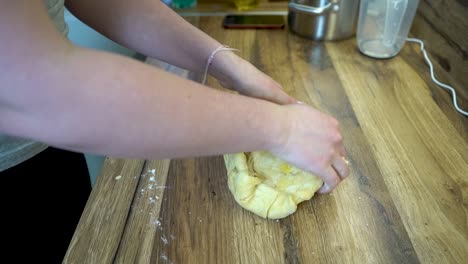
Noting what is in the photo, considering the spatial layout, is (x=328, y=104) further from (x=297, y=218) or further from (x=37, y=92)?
(x=37, y=92)

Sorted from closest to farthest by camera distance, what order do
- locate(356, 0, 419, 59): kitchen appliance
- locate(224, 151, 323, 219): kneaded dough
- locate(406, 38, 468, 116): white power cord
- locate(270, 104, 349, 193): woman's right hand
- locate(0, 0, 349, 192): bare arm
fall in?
locate(0, 0, 349, 192): bare arm
locate(270, 104, 349, 193): woman's right hand
locate(224, 151, 323, 219): kneaded dough
locate(406, 38, 468, 116): white power cord
locate(356, 0, 419, 59): kitchen appliance

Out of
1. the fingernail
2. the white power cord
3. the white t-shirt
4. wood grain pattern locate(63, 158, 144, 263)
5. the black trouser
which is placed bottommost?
the black trouser

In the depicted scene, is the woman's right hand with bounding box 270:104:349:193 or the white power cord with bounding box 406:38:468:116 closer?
the woman's right hand with bounding box 270:104:349:193

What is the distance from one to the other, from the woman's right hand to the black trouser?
0.45 metres

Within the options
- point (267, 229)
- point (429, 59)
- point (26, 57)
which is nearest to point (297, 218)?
point (267, 229)

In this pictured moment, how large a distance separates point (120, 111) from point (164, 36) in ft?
1.12

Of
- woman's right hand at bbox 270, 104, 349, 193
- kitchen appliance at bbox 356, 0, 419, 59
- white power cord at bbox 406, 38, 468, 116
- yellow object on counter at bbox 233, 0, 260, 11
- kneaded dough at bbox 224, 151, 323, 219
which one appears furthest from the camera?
yellow object on counter at bbox 233, 0, 260, 11

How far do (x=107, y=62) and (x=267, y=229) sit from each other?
36cm

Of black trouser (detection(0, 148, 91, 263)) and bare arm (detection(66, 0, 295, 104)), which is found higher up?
bare arm (detection(66, 0, 295, 104))

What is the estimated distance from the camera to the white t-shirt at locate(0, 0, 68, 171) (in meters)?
0.58

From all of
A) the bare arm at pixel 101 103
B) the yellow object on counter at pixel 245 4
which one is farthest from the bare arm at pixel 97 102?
the yellow object on counter at pixel 245 4

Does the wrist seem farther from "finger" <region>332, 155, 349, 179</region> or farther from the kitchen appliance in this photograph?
the kitchen appliance

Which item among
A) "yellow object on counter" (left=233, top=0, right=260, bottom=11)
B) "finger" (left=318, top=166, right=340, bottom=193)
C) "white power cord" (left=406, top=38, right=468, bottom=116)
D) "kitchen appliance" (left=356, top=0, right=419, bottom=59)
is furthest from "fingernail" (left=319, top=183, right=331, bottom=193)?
"yellow object on counter" (left=233, top=0, right=260, bottom=11)

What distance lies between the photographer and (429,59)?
1.02 meters
